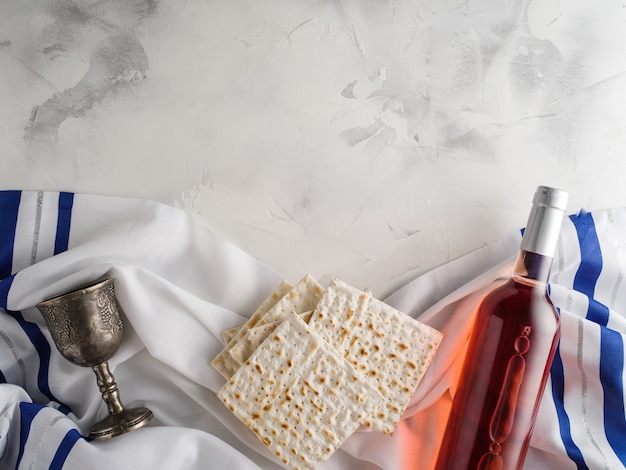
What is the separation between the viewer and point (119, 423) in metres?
0.82

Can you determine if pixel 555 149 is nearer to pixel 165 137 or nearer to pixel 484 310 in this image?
pixel 484 310

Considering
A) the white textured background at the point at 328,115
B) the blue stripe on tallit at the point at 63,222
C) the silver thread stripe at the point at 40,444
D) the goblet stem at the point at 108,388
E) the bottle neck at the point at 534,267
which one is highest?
the white textured background at the point at 328,115

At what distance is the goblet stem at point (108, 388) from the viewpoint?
32.8 inches

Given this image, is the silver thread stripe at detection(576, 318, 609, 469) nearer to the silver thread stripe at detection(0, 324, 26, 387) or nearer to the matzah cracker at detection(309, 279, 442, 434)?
the matzah cracker at detection(309, 279, 442, 434)

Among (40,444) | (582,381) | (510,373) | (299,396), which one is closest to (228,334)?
(299,396)

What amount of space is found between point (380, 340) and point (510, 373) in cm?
20

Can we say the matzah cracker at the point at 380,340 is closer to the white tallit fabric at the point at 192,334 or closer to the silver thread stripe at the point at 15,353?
the white tallit fabric at the point at 192,334

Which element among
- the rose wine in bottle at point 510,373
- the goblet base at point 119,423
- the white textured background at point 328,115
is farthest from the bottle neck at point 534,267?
the goblet base at point 119,423

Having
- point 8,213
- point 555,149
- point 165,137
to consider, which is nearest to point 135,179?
point 165,137

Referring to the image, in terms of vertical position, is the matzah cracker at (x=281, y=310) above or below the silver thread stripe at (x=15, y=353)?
above

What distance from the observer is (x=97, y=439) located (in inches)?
32.1

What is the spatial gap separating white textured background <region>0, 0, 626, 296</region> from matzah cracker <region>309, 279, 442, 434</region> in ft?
0.26

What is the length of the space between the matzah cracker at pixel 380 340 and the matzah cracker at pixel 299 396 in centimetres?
3

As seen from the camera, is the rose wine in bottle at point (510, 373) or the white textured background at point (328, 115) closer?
the rose wine in bottle at point (510, 373)
